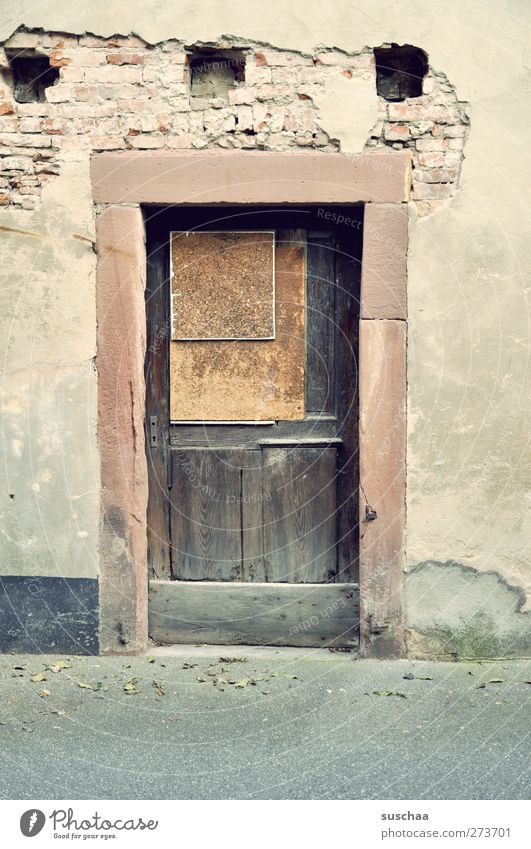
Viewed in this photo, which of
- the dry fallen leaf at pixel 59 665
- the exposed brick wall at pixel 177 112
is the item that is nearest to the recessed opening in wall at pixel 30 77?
the exposed brick wall at pixel 177 112

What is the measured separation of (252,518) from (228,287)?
120cm

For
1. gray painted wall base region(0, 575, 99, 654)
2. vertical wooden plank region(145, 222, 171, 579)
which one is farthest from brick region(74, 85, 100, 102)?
gray painted wall base region(0, 575, 99, 654)

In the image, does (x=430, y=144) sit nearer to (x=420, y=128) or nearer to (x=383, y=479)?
(x=420, y=128)

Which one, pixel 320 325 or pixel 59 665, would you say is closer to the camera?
pixel 59 665

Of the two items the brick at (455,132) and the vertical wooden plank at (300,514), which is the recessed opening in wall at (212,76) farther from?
the vertical wooden plank at (300,514)

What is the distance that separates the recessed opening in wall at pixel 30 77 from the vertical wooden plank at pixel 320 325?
155cm

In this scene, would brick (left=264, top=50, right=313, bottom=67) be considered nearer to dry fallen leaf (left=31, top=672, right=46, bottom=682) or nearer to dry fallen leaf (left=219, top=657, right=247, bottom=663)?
dry fallen leaf (left=219, top=657, right=247, bottom=663)

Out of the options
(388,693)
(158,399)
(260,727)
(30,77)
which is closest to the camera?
(260,727)

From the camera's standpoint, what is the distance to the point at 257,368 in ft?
15.8

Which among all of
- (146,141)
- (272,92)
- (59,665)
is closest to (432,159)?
(272,92)

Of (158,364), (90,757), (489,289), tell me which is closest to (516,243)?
(489,289)

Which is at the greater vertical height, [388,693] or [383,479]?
[383,479]

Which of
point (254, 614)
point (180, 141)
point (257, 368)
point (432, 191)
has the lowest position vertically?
point (254, 614)

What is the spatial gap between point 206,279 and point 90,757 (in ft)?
7.79
